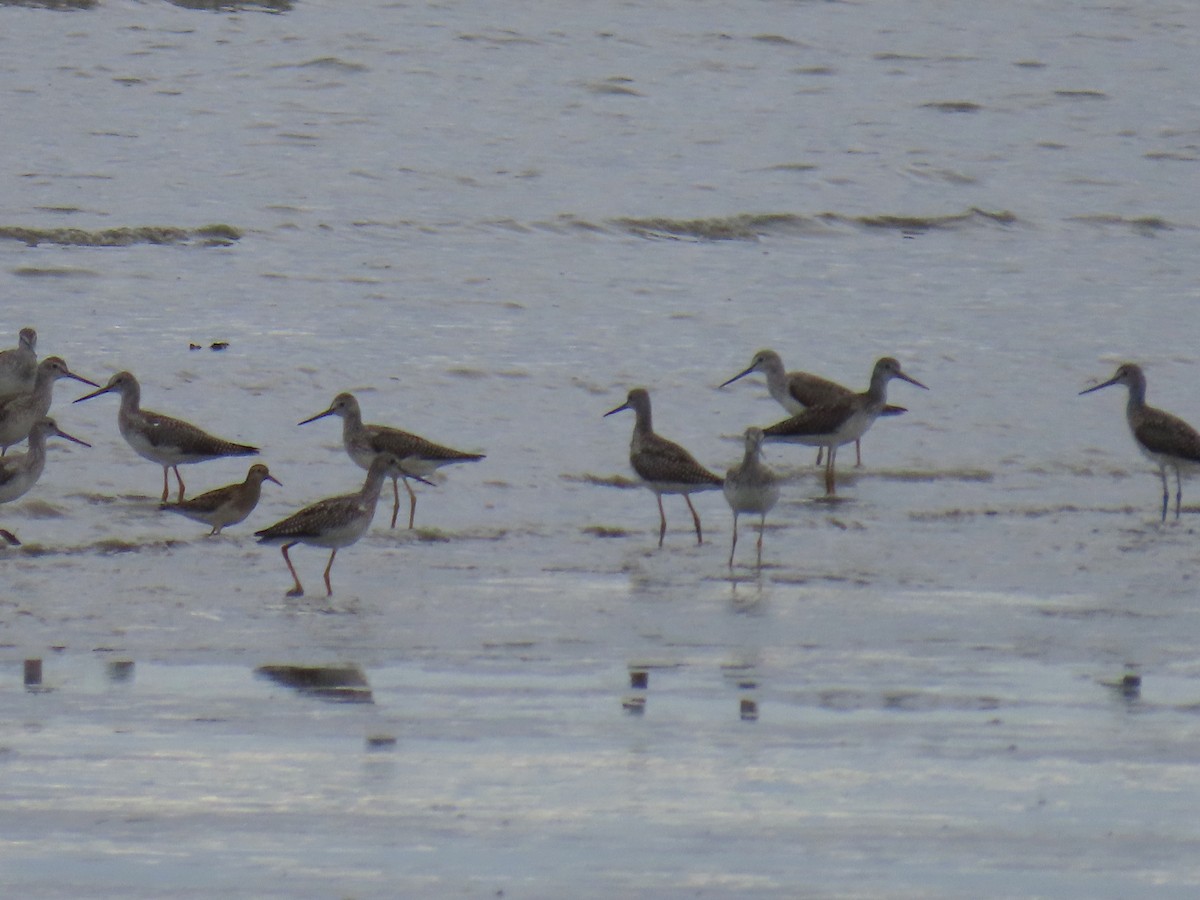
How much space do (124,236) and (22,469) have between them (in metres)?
9.27

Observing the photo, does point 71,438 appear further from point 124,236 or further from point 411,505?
point 124,236

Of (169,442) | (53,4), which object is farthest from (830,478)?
(53,4)

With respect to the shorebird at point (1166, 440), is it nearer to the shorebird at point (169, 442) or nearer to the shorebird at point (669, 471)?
the shorebird at point (669, 471)

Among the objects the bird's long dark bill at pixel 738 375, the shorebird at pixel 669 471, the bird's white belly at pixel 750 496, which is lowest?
the bird's long dark bill at pixel 738 375

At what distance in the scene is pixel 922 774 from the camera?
673 cm

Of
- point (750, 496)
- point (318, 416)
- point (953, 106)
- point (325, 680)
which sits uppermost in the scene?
point (325, 680)

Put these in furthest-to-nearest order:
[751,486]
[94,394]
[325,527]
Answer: [94,394]
[751,486]
[325,527]

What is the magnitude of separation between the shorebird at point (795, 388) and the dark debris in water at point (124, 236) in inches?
272

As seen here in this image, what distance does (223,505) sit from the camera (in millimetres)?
10867

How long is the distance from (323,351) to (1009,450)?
5295 millimetres

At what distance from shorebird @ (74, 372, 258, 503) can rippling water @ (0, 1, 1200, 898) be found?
25 cm

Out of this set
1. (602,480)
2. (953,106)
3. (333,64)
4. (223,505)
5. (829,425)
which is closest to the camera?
(223,505)

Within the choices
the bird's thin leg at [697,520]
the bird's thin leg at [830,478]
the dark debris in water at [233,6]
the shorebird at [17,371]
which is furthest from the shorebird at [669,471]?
the dark debris in water at [233,6]

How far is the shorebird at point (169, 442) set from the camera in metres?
12.3
